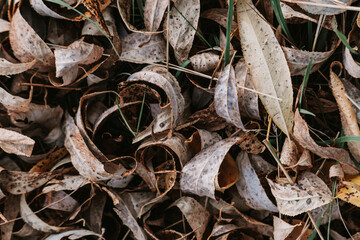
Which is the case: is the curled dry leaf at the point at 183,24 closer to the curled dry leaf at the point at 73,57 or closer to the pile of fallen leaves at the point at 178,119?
the pile of fallen leaves at the point at 178,119

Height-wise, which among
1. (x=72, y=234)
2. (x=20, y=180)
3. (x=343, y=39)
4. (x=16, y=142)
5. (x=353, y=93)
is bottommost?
(x=72, y=234)

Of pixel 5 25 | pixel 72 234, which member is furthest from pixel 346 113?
pixel 5 25

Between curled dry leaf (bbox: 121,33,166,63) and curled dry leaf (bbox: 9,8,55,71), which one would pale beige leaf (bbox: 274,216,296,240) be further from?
curled dry leaf (bbox: 9,8,55,71)

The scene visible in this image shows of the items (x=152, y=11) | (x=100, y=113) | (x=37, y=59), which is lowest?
(x=100, y=113)

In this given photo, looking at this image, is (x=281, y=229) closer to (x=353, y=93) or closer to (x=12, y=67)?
(x=353, y=93)

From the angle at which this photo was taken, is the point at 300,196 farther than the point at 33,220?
No

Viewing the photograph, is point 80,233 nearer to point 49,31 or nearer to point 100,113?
point 100,113

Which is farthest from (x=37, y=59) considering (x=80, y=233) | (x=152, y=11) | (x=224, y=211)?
(x=224, y=211)
